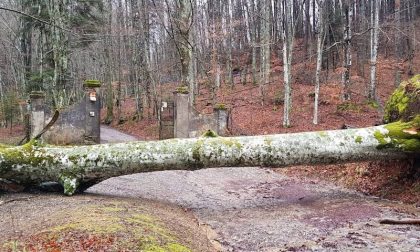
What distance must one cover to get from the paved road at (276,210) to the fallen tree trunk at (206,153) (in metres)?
0.77

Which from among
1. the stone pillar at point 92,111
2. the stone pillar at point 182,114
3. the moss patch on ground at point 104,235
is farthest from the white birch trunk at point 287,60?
the moss patch on ground at point 104,235

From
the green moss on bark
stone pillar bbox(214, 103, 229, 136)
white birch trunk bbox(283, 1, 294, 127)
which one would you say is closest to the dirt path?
stone pillar bbox(214, 103, 229, 136)

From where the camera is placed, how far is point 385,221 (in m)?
5.84

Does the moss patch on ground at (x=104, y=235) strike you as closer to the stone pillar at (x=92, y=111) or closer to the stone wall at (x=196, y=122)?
the stone pillar at (x=92, y=111)

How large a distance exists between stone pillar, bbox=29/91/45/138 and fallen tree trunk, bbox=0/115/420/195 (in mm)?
7611

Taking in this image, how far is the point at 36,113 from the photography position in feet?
48.6

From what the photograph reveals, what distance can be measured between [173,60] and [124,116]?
8076 mm

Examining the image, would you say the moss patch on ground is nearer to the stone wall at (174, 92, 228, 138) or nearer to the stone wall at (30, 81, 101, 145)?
the stone wall at (30, 81, 101, 145)

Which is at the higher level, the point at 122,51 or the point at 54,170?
the point at 122,51

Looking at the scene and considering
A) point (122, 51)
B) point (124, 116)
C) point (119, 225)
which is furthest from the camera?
point (122, 51)

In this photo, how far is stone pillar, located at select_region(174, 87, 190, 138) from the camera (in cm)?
1622

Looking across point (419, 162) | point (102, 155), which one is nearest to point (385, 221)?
point (419, 162)

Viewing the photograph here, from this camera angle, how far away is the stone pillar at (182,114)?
16219 mm

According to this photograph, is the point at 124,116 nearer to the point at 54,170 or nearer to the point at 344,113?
the point at 344,113
